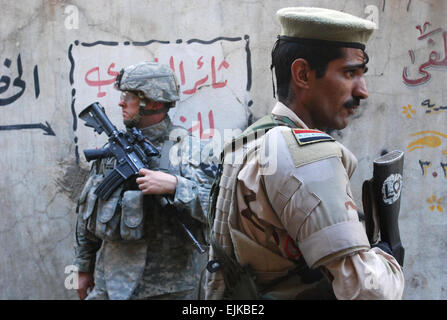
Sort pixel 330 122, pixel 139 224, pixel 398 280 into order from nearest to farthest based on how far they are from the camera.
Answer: pixel 398 280
pixel 330 122
pixel 139 224

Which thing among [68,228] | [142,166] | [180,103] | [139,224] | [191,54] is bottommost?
[68,228]

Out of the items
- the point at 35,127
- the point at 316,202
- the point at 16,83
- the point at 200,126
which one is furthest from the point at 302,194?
the point at 16,83

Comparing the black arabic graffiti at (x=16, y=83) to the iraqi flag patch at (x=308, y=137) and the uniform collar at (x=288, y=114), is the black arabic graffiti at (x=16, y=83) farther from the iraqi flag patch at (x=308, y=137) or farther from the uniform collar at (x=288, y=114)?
the iraqi flag patch at (x=308, y=137)

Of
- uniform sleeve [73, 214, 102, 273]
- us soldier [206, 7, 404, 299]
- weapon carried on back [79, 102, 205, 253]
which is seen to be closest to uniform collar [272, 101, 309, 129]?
us soldier [206, 7, 404, 299]

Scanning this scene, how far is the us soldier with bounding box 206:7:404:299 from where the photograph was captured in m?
1.26

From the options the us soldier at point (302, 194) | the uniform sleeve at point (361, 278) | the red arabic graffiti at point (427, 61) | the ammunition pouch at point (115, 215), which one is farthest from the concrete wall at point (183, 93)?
the uniform sleeve at point (361, 278)

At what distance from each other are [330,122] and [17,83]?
279 centimetres

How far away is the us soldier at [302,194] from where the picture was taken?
1.26m

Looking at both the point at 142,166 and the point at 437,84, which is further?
the point at 437,84

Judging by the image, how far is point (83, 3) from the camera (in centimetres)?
351

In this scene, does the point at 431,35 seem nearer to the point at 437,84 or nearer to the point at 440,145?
the point at 437,84

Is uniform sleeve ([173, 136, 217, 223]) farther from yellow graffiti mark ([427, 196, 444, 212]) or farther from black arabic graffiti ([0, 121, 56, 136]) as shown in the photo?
yellow graffiti mark ([427, 196, 444, 212])

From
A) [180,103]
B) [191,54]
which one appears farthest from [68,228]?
[191,54]

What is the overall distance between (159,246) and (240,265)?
1.36 metres
